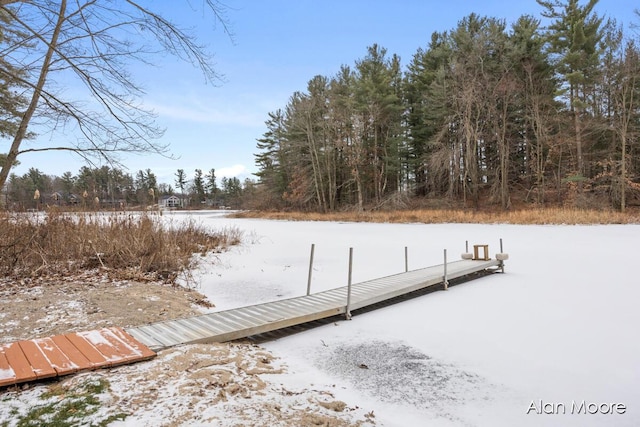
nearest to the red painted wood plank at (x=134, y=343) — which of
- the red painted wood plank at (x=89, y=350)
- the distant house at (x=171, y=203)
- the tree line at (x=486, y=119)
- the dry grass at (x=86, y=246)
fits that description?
the red painted wood plank at (x=89, y=350)

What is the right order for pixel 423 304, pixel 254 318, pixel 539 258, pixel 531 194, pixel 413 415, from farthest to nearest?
pixel 531 194
pixel 539 258
pixel 423 304
pixel 254 318
pixel 413 415

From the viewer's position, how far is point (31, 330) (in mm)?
3270

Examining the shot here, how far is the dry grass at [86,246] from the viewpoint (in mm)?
5277

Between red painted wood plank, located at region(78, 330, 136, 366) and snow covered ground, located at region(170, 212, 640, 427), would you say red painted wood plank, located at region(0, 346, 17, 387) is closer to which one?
red painted wood plank, located at region(78, 330, 136, 366)

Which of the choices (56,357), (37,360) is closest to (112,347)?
(56,357)

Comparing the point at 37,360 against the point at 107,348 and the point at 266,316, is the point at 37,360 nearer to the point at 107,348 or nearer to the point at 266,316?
the point at 107,348

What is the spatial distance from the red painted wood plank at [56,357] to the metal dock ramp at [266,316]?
54 centimetres

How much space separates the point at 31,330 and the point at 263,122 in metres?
30.8

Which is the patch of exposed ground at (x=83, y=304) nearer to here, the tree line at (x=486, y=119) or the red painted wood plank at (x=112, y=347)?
the red painted wood plank at (x=112, y=347)

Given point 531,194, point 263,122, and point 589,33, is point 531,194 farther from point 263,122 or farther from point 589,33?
point 263,122

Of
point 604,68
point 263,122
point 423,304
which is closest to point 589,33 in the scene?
point 604,68

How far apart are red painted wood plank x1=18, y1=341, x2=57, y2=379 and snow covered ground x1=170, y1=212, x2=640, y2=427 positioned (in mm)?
1521

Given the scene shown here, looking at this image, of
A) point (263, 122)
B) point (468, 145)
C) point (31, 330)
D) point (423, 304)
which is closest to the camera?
point (31, 330)

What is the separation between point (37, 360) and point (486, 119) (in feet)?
67.1
